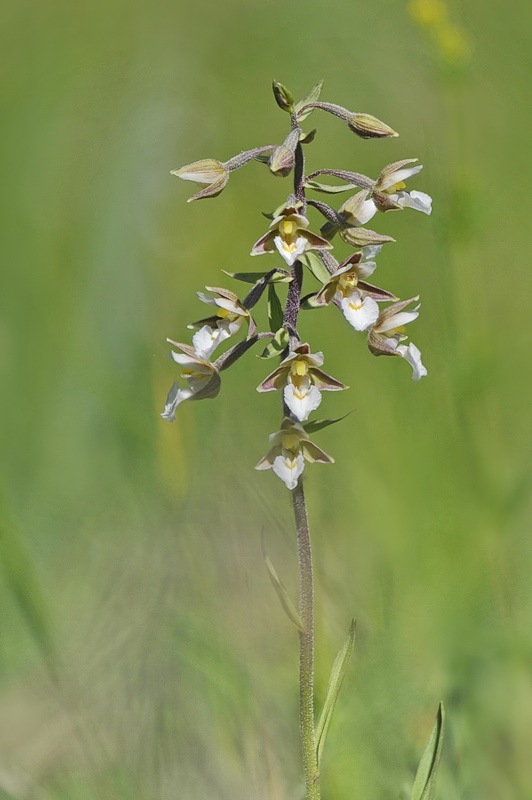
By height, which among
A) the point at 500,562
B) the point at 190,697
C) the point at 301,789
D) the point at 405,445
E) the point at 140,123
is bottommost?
the point at 301,789

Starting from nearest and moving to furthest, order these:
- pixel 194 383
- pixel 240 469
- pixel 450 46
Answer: pixel 194 383 → pixel 240 469 → pixel 450 46

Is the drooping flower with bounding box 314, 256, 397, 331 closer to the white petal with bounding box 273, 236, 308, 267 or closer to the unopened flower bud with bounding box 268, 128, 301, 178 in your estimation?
the white petal with bounding box 273, 236, 308, 267

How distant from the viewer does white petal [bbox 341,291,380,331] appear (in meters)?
1.75

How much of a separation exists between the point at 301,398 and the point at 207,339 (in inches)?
9.0

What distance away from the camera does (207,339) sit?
71.8 inches

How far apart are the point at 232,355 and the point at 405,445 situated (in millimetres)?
1453

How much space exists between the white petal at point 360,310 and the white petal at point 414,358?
0.35 feet

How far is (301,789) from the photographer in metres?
2.14

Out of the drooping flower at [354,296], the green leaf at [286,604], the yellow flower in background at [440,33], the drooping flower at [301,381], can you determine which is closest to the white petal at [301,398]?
the drooping flower at [301,381]

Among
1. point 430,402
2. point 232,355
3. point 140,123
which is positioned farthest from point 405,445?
point 140,123

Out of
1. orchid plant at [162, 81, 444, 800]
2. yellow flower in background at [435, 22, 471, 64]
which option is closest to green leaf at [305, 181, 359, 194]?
orchid plant at [162, 81, 444, 800]

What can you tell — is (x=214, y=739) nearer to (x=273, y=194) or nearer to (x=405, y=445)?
(x=405, y=445)

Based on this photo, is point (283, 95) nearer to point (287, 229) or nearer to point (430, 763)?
point (287, 229)

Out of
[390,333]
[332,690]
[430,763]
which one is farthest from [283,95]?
[430,763]
